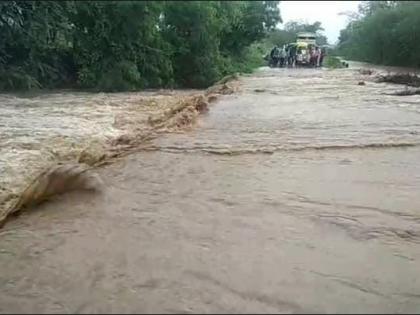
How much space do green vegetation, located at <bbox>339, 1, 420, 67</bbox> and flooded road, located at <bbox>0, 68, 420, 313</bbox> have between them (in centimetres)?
619

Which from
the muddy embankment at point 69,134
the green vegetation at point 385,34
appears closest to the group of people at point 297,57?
the green vegetation at point 385,34

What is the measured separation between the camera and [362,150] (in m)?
8.21

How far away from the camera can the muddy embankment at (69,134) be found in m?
6.00

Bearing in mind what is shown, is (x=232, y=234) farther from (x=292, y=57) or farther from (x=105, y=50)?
(x=292, y=57)

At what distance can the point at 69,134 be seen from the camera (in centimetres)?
914

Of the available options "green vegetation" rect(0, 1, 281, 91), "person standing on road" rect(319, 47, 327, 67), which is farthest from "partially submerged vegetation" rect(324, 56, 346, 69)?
"green vegetation" rect(0, 1, 281, 91)

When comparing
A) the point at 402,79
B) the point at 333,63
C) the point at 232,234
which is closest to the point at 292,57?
the point at 333,63

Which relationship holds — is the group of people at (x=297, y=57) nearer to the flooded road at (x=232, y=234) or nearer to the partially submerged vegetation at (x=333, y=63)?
the partially submerged vegetation at (x=333, y=63)

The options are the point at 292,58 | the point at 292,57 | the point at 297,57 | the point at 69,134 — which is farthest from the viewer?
the point at 292,58

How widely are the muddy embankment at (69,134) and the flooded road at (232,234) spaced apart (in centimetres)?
27

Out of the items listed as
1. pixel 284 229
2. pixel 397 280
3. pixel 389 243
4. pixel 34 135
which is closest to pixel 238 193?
pixel 284 229

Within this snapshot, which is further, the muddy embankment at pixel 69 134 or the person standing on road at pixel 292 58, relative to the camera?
the person standing on road at pixel 292 58

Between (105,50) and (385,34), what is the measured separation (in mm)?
8286

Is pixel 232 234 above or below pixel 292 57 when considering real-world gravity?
above
